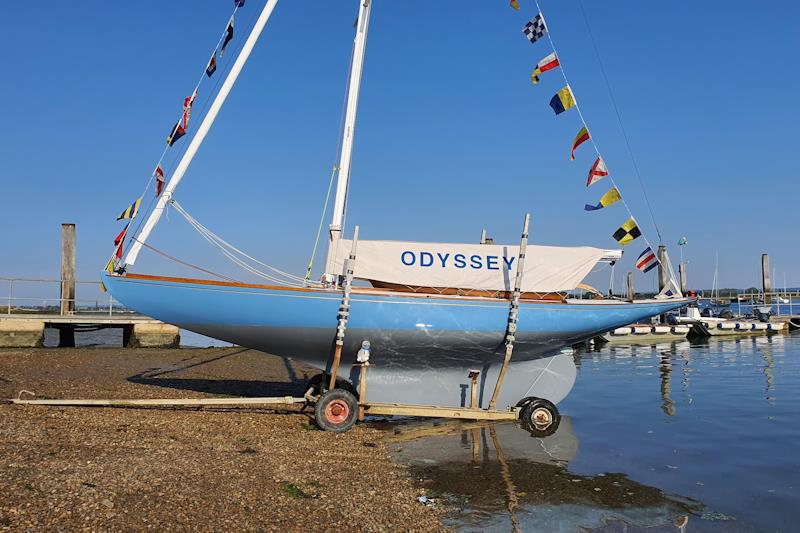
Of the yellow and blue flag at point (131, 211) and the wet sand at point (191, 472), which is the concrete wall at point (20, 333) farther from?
the yellow and blue flag at point (131, 211)

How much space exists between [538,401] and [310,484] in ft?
20.3

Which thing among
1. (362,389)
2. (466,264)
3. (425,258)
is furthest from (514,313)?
(362,389)

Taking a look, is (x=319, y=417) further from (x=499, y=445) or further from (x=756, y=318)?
(x=756, y=318)

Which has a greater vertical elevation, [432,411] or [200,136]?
[200,136]

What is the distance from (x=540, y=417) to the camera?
12430mm

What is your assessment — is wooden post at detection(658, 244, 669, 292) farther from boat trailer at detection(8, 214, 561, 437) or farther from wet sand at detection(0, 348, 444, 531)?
wet sand at detection(0, 348, 444, 531)

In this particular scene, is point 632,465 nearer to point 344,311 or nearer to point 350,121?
point 344,311

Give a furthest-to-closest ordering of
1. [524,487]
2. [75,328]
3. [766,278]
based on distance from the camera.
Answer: [766,278]
[75,328]
[524,487]

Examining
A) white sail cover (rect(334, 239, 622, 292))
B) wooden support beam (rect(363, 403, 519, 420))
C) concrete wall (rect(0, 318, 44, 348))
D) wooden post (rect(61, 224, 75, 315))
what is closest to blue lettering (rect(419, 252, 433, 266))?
white sail cover (rect(334, 239, 622, 292))

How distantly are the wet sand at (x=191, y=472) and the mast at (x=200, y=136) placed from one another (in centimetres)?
334

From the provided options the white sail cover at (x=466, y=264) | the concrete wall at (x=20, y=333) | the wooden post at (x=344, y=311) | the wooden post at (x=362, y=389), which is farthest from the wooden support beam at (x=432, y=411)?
the concrete wall at (x=20, y=333)

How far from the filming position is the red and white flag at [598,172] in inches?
552

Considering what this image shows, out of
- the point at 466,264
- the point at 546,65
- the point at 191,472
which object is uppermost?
the point at 546,65

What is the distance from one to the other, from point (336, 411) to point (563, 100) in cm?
913
